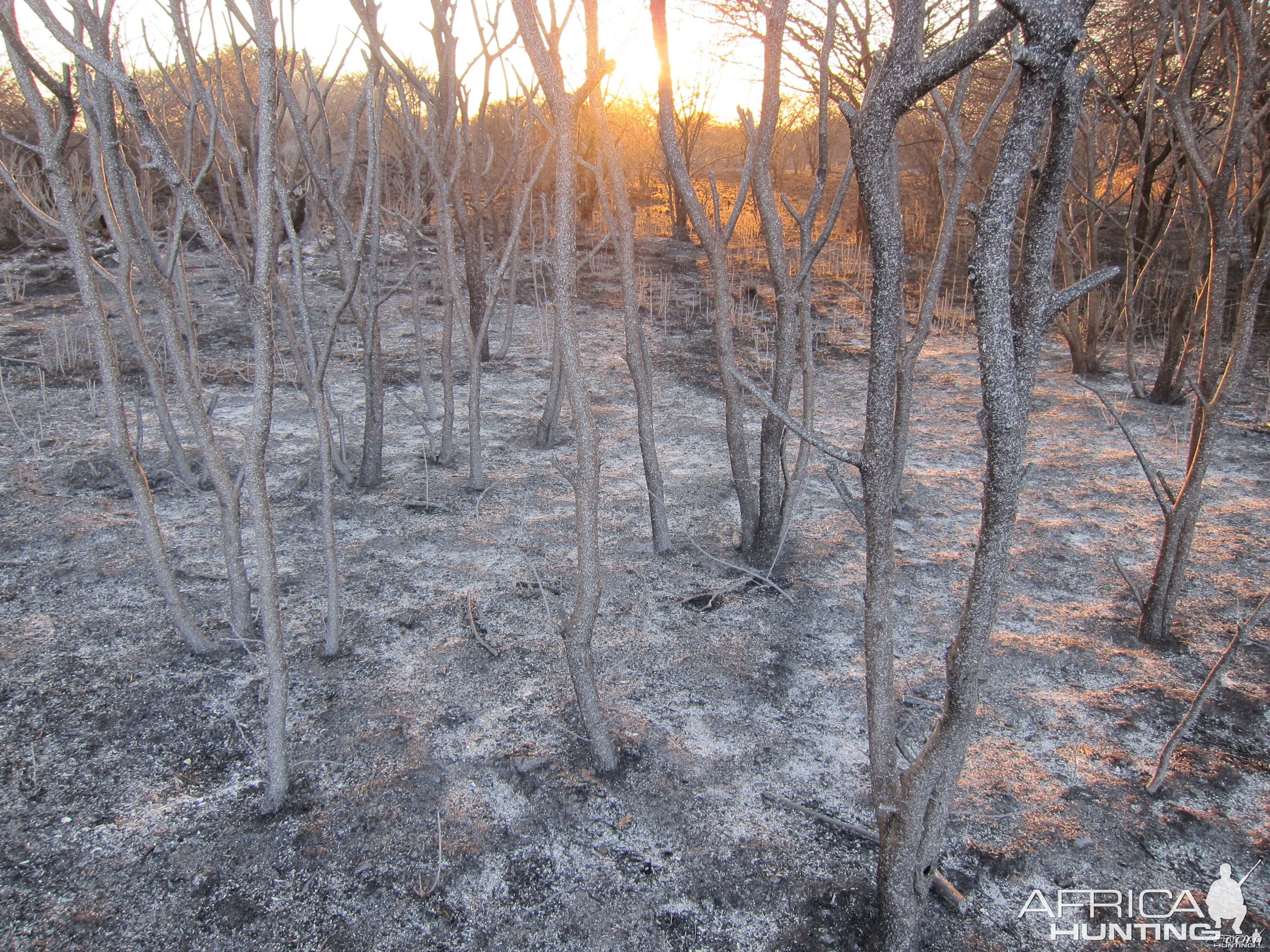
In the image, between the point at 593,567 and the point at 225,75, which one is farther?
the point at 225,75

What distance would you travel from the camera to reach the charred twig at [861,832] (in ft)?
5.74

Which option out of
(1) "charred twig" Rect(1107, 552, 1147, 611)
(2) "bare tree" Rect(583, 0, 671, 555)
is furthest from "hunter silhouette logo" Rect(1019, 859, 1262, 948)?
(2) "bare tree" Rect(583, 0, 671, 555)

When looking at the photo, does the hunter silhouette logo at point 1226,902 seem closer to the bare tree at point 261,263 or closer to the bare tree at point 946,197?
the bare tree at point 946,197

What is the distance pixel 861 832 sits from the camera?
1937mm

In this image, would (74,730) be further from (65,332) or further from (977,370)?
(977,370)

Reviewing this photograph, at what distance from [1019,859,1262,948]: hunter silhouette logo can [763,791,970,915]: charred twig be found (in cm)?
14

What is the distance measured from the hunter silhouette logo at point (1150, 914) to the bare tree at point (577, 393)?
1.10 metres

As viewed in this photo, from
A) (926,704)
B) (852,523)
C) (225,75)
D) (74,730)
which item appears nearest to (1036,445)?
(852,523)

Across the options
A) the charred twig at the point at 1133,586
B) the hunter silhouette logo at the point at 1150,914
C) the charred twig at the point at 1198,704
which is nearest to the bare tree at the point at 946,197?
the charred twig at the point at 1133,586

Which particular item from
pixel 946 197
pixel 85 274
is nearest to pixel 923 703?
pixel 946 197

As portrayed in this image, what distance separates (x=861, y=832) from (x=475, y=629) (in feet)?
4.69

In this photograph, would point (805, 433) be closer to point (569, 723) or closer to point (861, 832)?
point (861, 832)

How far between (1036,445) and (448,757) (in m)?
3.97

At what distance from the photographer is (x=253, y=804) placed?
202 cm
